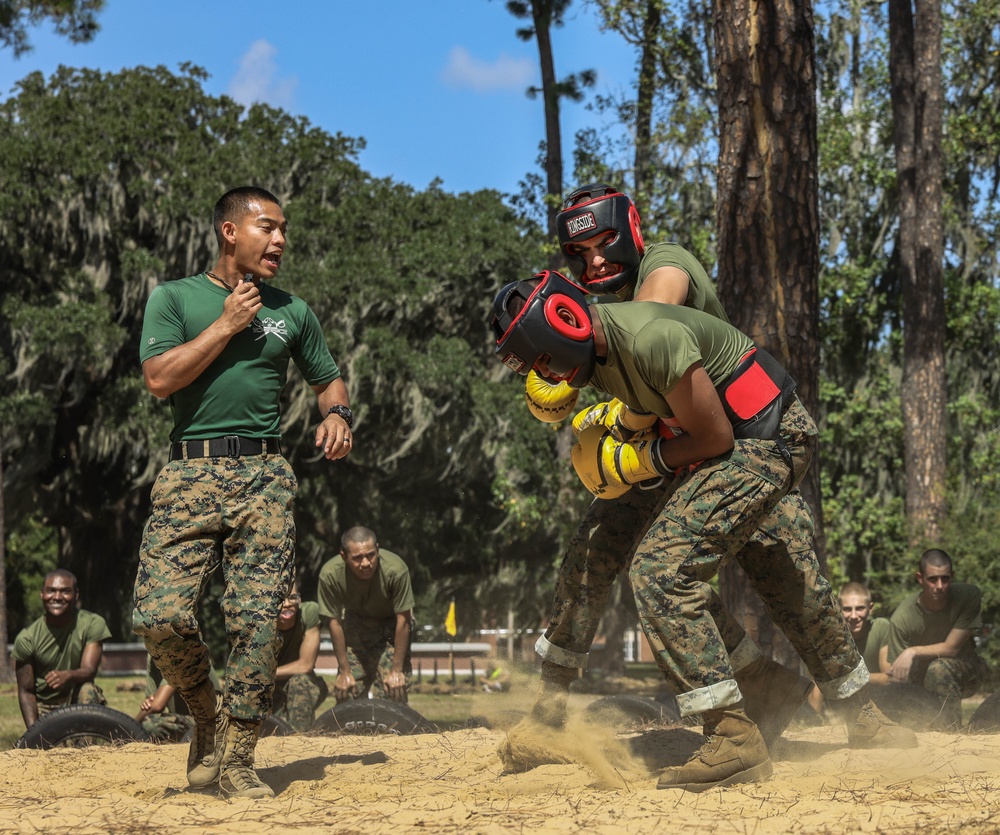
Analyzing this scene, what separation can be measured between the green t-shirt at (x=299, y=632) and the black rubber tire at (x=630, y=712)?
3.46 meters

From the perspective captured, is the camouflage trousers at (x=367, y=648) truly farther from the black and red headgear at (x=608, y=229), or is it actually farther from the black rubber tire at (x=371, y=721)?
the black and red headgear at (x=608, y=229)

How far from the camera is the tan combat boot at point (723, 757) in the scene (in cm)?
436

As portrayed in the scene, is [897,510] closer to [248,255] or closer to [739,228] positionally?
[739,228]

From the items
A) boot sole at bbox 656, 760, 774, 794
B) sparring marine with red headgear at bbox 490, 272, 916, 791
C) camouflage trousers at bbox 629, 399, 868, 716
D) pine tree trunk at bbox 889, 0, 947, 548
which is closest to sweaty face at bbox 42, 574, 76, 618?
sparring marine with red headgear at bbox 490, 272, 916, 791

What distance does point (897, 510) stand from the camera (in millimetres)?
20078

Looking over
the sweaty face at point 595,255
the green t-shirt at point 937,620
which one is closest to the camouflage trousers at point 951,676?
the green t-shirt at point 937,620

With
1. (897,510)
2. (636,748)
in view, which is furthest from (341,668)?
(897,510)

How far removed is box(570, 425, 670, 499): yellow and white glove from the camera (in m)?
4.66

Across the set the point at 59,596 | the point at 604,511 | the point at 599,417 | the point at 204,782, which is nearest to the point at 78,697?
the point at 59,596

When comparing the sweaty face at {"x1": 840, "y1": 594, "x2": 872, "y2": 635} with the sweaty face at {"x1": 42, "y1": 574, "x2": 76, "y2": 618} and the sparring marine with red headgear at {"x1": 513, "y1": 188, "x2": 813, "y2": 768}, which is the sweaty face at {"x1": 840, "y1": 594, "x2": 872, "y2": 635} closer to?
the sparring marine with red headgear at {"x1": 513, "y1": 188, "x2": 813, "y2": 768}

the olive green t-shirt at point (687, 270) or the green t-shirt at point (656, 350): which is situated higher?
the olive green t-shirt at point (687, 270)

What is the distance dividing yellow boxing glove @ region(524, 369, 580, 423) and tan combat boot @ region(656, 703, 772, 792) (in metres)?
1.45

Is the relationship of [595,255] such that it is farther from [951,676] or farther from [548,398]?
[951,676]

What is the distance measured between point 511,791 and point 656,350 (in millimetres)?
1834
